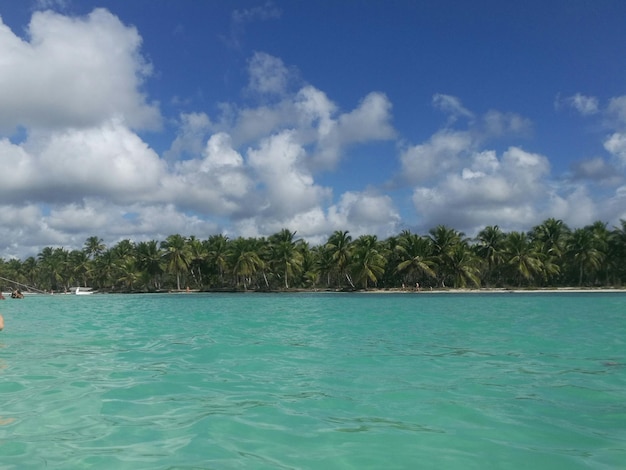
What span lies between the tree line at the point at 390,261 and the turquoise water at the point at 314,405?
54.5 meters

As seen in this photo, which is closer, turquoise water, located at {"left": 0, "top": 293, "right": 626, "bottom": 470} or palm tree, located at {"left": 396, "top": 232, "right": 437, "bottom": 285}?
turquoise water, located at {"left": 0, "top": 293, "right": 626, "bottom": 470}

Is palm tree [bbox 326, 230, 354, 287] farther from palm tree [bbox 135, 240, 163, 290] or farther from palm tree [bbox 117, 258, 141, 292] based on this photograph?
palm tree [bbox 117, 258, 141, 292]

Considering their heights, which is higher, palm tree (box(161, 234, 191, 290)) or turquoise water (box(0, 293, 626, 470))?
palm tree (box(161, 234, 191, 290))

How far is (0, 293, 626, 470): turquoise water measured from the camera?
5086 millimetres

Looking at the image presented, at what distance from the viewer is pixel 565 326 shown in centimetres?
1822

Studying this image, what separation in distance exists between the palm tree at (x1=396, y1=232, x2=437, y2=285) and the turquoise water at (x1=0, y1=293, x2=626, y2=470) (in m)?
52.7

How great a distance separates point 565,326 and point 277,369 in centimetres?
1284

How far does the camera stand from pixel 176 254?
81125 millimetres

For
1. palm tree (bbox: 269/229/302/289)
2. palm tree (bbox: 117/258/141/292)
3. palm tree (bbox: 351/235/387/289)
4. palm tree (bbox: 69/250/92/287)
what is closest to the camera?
palm tree (bbox: 351/235/387/289)

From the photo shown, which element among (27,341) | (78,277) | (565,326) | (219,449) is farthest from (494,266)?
(78,277)

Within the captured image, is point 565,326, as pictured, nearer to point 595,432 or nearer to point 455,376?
point 455,376

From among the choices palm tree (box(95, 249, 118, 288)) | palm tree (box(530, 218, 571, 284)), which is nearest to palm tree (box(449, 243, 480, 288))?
palm tree (box(530, 218, 571, 284))

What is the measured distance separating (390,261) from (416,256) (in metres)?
6.14

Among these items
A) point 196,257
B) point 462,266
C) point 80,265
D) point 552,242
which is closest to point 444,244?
point 462,266
